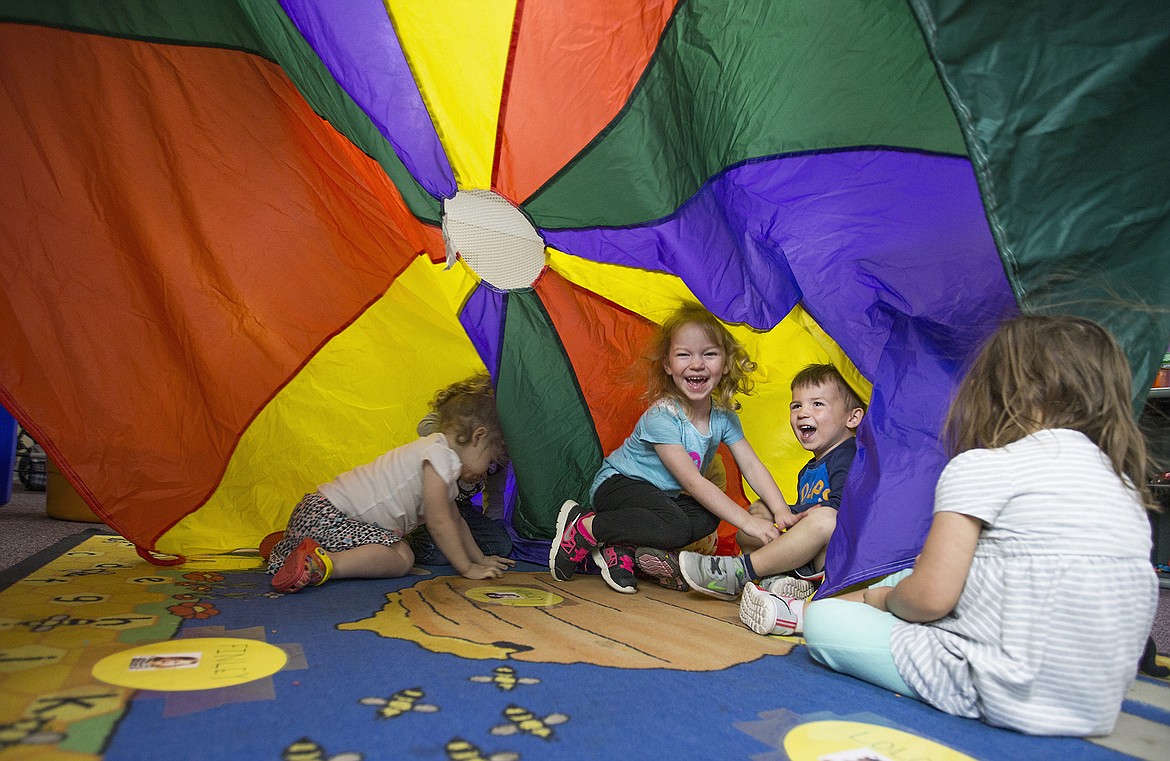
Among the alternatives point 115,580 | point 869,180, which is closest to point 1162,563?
point 869,180

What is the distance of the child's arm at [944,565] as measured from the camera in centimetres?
106

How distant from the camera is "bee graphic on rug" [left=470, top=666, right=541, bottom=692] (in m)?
1.06

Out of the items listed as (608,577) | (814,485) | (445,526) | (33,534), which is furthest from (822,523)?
(33,534)

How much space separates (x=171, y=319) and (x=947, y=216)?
170cm

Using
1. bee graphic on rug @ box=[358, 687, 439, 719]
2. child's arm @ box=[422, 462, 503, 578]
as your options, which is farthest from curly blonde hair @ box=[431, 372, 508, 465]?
bee graphic on rug @ box=[358, 687, 439, 719]

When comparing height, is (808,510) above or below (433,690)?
above

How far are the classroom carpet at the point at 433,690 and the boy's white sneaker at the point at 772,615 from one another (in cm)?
3

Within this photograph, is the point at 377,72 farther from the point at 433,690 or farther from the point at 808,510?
the point at 808,510

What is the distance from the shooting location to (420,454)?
6.65 ft

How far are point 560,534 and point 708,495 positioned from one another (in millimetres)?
379

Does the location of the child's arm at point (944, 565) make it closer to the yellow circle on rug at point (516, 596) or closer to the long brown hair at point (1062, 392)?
the long brown hair at point (1062, 392)

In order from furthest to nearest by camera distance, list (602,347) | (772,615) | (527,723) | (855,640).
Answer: (602,347) → (772,615) → (855,640) → (527,723)

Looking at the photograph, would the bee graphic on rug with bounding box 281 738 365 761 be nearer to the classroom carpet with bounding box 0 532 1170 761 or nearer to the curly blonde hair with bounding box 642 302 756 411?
the classroom carpet with bounding box 0 532 1170 761

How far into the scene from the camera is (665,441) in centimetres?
201
